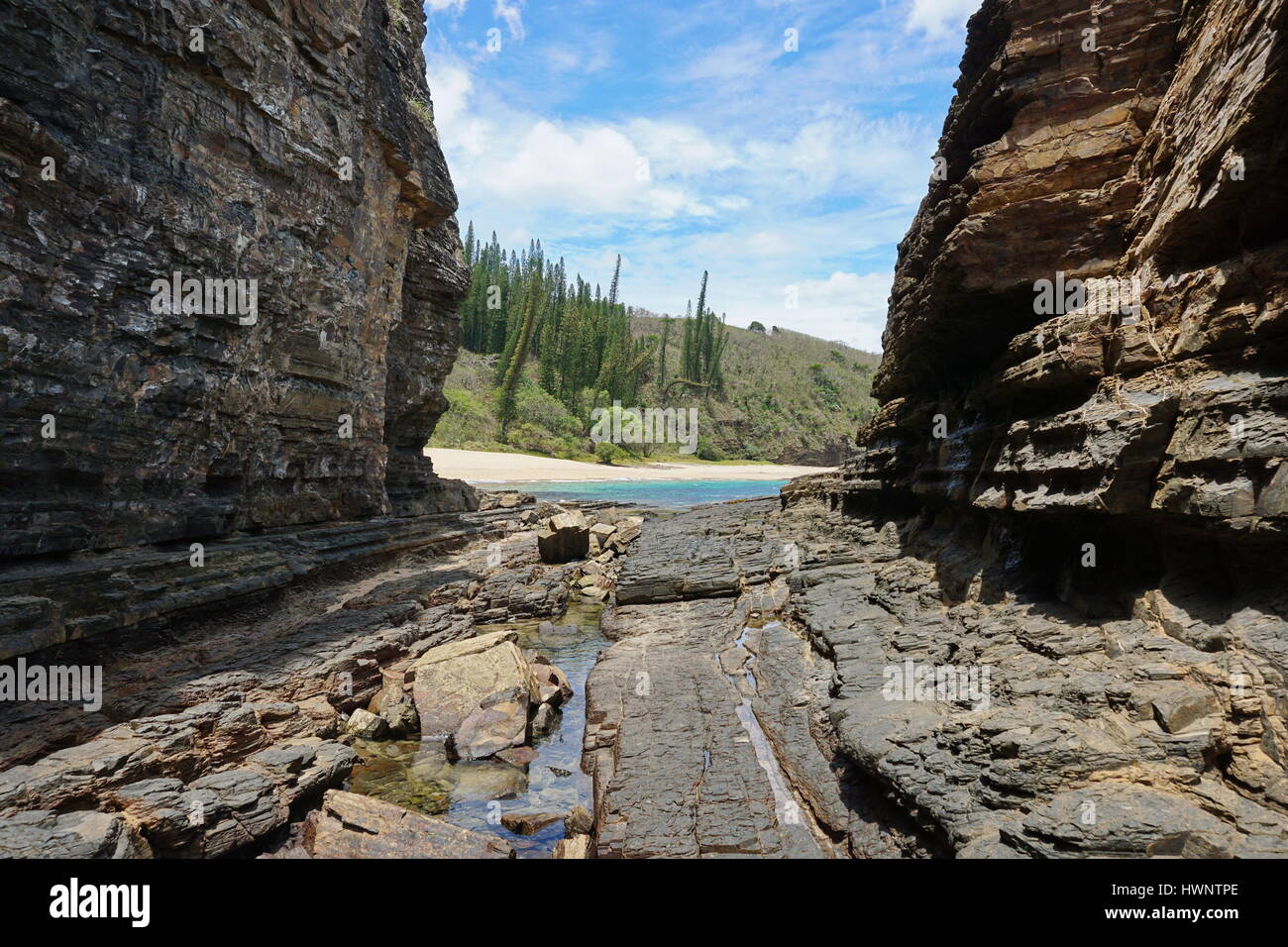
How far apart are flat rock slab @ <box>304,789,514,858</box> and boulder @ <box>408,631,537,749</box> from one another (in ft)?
8.89

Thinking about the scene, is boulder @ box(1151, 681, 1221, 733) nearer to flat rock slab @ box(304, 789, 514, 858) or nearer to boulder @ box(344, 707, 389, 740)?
flat rock slab @ box(304, 789, 514, 858)

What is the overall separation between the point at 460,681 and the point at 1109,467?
418 inches

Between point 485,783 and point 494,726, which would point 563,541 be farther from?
point 485,783

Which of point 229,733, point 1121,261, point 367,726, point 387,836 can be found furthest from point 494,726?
point 1121,261

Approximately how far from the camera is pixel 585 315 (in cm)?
7356

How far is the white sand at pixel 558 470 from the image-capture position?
4988 cm

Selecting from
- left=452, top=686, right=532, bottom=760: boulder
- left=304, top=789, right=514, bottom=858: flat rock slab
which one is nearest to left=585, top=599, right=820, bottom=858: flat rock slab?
left=452, top=686, right=532, bottom=760: boulder

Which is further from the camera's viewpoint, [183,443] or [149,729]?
[183,443]

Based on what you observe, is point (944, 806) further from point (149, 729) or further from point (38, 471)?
point (38, 471)

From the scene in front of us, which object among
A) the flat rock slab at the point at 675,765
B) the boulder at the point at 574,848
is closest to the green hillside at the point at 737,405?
the flat rock slab at the point at 675,765
